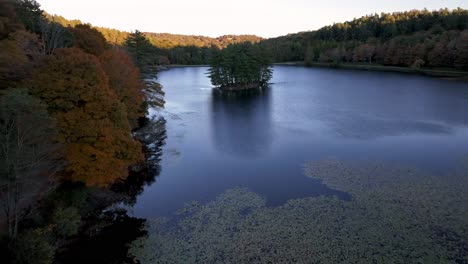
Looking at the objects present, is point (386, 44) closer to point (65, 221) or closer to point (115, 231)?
point (115, 231)

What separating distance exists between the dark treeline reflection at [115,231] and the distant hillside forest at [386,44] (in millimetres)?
43368

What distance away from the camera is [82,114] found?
18.8m

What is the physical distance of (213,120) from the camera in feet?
137

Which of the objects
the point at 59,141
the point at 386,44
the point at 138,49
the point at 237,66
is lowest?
the point at 59,141

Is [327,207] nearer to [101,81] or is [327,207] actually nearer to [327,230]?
[327,230]

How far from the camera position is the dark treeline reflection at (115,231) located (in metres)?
14.5

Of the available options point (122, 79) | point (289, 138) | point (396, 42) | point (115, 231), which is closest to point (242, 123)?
point (289, 138)

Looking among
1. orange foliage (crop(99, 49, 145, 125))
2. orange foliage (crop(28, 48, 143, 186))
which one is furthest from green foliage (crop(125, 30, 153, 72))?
orange foliage (crop(28, 48, 143, 186))

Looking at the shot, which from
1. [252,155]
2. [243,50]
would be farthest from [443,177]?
[243,50]

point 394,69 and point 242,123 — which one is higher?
point 394,69

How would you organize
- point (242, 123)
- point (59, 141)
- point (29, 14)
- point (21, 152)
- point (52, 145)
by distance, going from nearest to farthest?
point (21, 152) < point (52, 145) < point (59, 141) < point (29, 14) < point (242, 123)

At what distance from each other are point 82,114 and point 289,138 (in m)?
19.5

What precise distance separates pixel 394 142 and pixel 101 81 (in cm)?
2449

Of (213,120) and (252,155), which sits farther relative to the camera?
(213,120)
